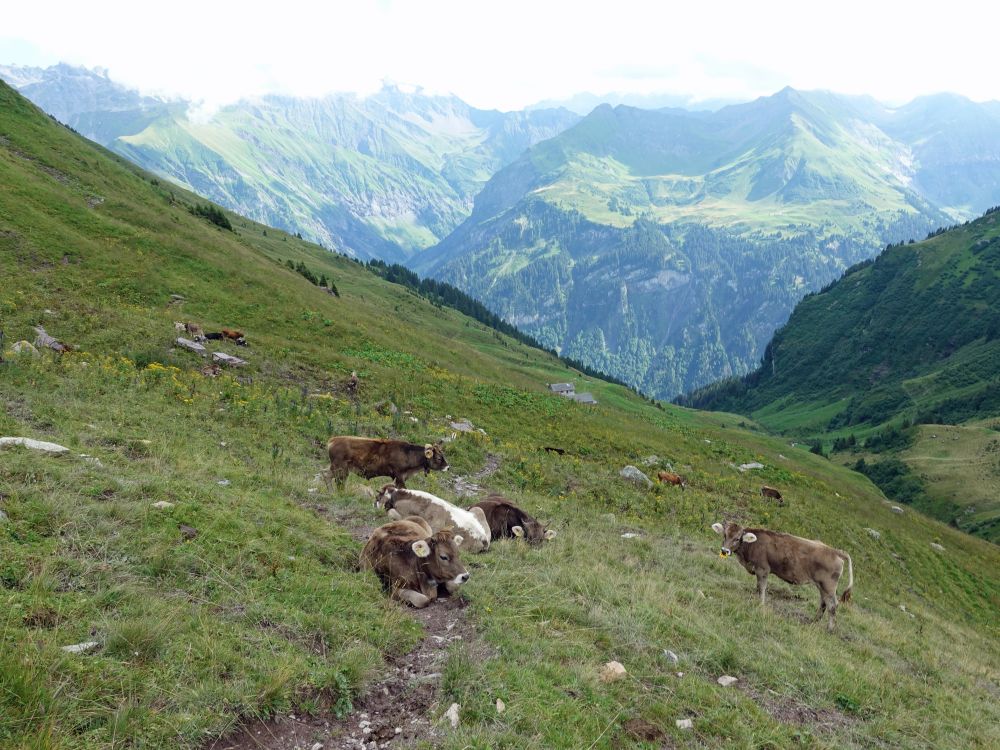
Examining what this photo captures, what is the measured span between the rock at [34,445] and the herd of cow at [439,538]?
623 centimetres

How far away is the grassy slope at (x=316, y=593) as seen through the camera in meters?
6.32

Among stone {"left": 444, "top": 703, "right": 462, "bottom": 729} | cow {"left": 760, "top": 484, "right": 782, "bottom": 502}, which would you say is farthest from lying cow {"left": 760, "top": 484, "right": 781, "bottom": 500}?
stone {"left": 444, "top": 703, "right": 462, "bottom": 729}

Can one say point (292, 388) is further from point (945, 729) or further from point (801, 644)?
point (945, 729)

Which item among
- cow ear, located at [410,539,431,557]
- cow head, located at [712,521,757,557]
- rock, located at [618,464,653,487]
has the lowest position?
rock, located at [618,464,653,487]

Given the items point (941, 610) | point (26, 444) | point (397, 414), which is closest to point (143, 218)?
point (397, 414)

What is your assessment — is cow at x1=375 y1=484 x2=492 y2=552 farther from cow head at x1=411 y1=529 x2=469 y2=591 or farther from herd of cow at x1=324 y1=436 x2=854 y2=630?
cow head at x1=411 y1=529 x2=469 y2=591

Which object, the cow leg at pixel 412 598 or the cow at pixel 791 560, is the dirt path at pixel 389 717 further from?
the cow at pixel 791 560

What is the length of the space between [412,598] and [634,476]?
20274 millimetres

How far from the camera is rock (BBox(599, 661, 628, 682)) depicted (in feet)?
27.1

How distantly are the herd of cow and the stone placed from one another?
2.96 m

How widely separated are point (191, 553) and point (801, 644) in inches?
482

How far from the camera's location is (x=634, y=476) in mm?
28047

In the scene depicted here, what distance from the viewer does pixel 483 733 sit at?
20.7 ft

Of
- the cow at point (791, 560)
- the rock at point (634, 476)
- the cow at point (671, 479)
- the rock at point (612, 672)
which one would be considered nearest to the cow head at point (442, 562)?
the rock at point (612, 672)
